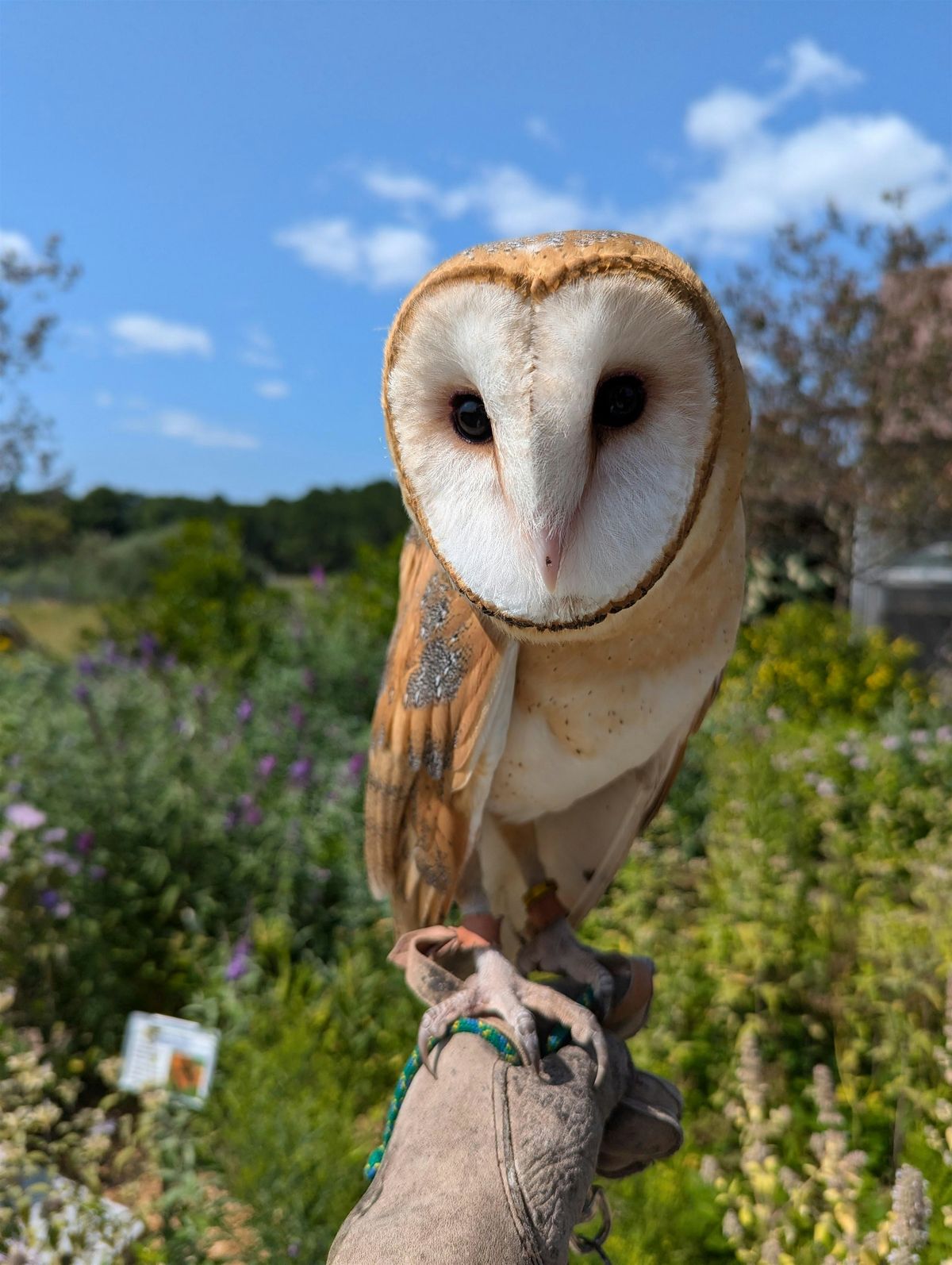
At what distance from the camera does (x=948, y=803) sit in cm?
346

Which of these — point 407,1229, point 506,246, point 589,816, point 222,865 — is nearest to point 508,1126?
point 407,1229

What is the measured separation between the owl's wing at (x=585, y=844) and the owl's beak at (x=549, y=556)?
0.60 metres

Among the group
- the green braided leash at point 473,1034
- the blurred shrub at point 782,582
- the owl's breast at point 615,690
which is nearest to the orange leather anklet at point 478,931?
the green braided leash at point 473,1034

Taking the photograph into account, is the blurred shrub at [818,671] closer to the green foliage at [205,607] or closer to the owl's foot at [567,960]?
the green foliage at [205,607]

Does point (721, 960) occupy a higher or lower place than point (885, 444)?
lower

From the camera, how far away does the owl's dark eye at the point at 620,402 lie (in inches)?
34.1

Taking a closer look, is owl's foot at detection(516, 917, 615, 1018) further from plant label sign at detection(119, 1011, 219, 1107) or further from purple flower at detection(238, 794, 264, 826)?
purple flower at detection(238, 794, 264, 826)

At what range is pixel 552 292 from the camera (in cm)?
80

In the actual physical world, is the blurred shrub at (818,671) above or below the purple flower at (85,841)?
above

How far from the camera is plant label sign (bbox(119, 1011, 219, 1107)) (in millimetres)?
1948

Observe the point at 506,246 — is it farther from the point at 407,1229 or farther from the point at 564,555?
the point at 407,1229

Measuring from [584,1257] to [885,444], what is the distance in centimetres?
546

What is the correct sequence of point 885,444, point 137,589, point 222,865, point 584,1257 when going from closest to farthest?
point 584,1257 → point 222,865 → point 885,444 → point 137,589

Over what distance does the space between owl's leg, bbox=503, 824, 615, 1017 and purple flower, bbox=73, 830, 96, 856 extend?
1952 mm
